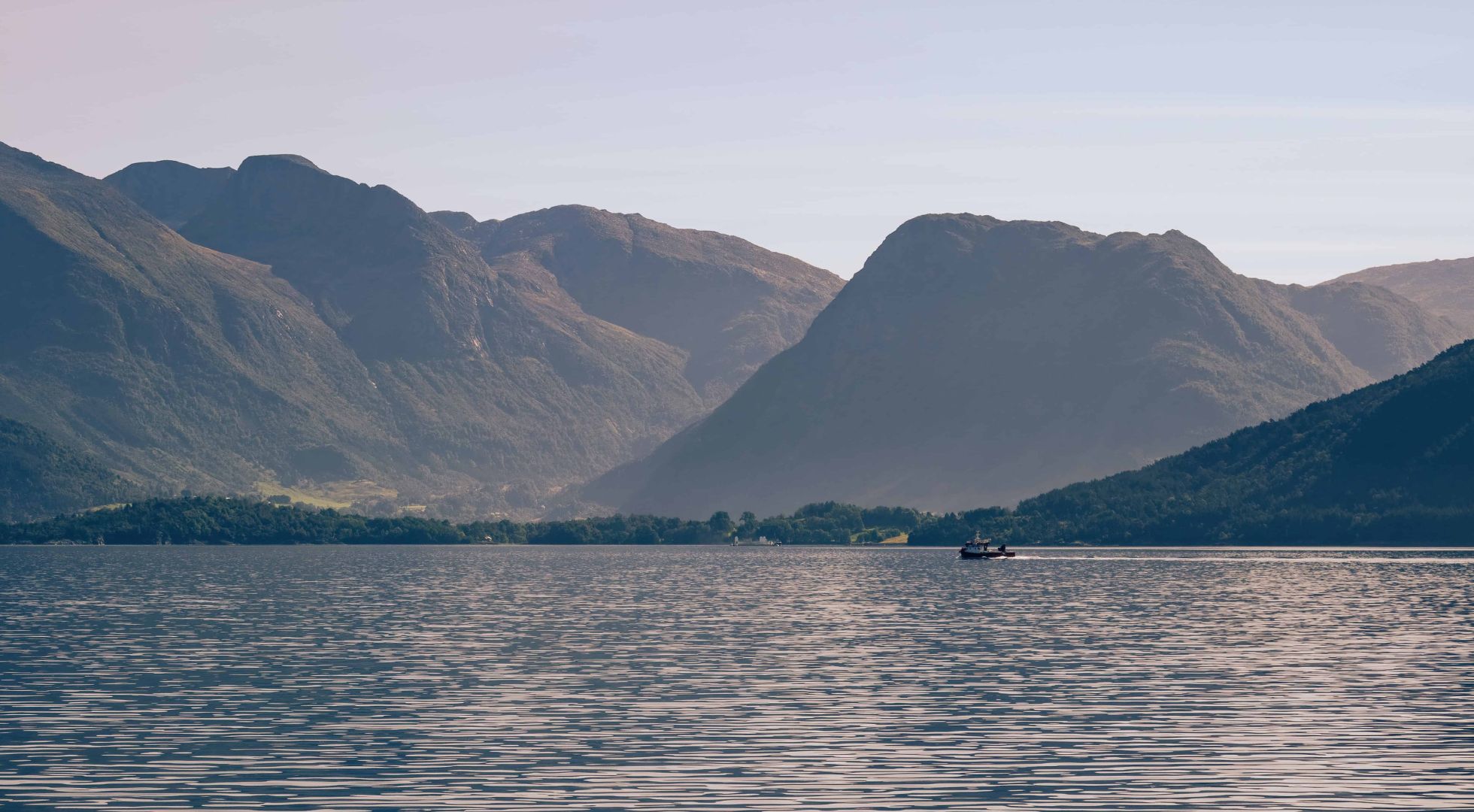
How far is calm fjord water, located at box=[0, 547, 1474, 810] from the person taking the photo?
6312 cm

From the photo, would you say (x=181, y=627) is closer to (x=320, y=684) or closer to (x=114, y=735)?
(x=320, y=684)

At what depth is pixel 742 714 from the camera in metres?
84.0

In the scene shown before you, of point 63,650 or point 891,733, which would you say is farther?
point 63,650

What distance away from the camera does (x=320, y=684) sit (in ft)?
324

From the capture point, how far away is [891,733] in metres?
77.2

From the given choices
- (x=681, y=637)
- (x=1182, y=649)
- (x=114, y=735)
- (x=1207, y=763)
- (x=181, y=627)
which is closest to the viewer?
(x=1207, y=763)

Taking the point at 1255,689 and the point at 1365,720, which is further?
the point at 1255,689

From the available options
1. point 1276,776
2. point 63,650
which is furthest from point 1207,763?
point 63,650

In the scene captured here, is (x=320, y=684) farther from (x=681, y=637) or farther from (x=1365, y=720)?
(x=1365, y=720)

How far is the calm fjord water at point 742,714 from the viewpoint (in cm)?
6312

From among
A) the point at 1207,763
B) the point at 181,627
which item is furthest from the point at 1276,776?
the point at 181,627

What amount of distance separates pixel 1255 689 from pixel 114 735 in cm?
5703

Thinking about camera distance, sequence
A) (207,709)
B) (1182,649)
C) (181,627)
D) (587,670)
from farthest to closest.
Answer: (181,627) → (1182,649) → (587,670) → (207,709)

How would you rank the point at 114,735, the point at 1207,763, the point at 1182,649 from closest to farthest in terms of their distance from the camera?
the point at 1207,763 < the point at 114,735 < the point at 1182,649
